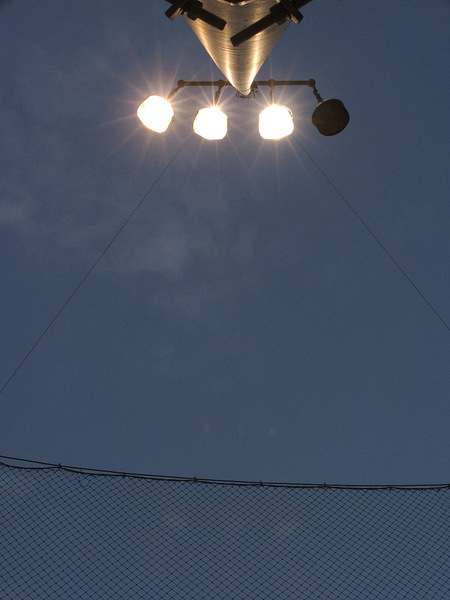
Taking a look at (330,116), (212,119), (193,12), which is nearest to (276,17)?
(193,12)

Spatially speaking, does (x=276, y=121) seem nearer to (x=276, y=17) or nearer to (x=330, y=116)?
(x=330, y=116)

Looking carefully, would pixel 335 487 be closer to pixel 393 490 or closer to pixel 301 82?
pixel 393 490

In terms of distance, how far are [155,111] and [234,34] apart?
1179 mm

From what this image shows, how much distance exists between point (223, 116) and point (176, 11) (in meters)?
1.35

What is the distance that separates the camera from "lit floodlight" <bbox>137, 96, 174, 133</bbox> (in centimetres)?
398

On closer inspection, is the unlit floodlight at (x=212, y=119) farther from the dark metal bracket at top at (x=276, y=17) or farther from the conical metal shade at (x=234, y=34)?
the dark metal bracket at top at (x=276, y=17)

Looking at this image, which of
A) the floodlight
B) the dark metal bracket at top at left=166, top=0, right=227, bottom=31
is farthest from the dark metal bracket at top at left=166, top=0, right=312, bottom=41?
the floodlight

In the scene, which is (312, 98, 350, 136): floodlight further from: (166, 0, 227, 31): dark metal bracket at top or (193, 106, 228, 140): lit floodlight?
(166, 0, 227, 31): dark metal bracket at top

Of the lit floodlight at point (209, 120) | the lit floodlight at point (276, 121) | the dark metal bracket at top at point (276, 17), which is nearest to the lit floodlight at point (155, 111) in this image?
the lit floodlight at point (209, 120)

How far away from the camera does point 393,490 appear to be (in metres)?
5.98

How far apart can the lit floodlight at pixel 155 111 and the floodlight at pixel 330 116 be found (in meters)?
1.38

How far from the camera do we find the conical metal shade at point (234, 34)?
2.84 meters

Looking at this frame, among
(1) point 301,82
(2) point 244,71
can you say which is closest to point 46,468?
(2) point 244,71

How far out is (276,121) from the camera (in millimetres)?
4012
